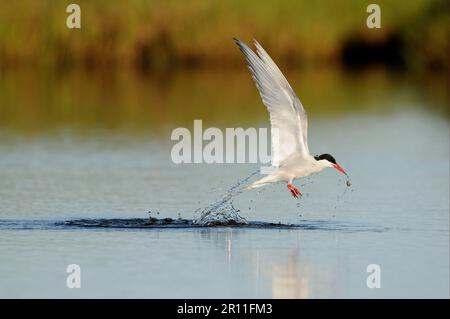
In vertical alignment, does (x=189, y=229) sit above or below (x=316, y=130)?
below

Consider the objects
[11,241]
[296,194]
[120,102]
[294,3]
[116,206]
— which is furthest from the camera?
[294,3]

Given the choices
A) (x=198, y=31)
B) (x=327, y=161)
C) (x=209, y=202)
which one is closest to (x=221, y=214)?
(x=209, y=202)

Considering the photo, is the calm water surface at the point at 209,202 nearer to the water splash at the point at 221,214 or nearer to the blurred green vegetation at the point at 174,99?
the blurred green vegetation at the point at 174,99

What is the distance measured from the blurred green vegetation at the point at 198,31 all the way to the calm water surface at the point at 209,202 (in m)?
5.29

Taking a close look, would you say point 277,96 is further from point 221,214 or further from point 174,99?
point 174,99

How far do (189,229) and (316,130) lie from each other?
328 inches

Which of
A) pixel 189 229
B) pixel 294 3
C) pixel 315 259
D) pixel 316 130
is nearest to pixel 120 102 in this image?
pixel 316 130

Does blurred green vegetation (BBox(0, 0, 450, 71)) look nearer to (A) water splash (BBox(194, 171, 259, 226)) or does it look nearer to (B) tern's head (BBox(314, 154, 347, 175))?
(A) water splash (BBox(194, 171, 259, 226))

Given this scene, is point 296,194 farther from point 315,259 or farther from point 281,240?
point 315,259

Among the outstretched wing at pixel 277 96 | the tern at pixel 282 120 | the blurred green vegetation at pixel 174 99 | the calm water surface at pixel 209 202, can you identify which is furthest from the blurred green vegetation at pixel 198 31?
the outstretched wing at pixel 277 96

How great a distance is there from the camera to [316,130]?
19469mm

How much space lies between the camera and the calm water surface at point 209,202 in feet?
30.3

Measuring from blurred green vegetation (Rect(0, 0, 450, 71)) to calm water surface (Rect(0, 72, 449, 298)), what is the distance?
529 centimetres

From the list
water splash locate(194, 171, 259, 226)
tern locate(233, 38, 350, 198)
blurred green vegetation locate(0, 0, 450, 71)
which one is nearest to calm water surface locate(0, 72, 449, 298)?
water splash locate(194, 171, 259, 226)
